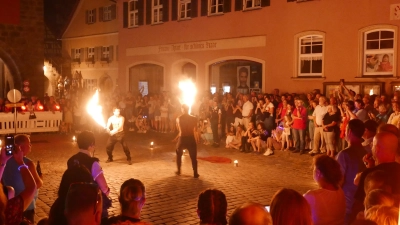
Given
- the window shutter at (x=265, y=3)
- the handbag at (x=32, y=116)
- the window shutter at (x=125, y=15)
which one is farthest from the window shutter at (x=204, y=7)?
the handbag at (x=32, y=116)

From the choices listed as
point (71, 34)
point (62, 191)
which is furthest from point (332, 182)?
point (71, 34)

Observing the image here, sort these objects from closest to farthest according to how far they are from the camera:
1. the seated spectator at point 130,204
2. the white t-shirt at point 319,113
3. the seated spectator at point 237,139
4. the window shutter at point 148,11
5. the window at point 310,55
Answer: the seated spectator at point 130,204 < the white t-shirt at point 319,113 < the seated spectator at point 237,139 < the window at point 310,55 < the window shutter at point 148,11

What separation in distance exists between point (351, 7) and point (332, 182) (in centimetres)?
1483

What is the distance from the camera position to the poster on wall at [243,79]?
23969 mm

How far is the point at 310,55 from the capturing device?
1977 cm

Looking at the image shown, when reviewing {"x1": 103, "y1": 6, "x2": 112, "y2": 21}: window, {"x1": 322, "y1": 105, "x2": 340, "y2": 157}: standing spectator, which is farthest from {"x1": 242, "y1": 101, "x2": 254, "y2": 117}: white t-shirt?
{"x1": 103, "y1": 6, "x2": 112, "y2": 21}: window

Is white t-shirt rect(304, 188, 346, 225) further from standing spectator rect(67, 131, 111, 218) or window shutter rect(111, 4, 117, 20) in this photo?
window shutter rect(111, 4, 117, 20)

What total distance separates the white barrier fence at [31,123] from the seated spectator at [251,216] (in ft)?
67.1

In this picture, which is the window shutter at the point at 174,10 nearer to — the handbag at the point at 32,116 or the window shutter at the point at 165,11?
the window shutter at the point at 165,11

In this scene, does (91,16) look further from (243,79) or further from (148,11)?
(243,79)

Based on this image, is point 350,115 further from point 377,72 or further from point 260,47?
point 260,47

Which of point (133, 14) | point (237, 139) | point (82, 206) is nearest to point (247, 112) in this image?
point (237, 139)

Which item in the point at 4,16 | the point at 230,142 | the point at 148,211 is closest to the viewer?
the point at 148,211

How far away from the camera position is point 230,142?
17.6 m
